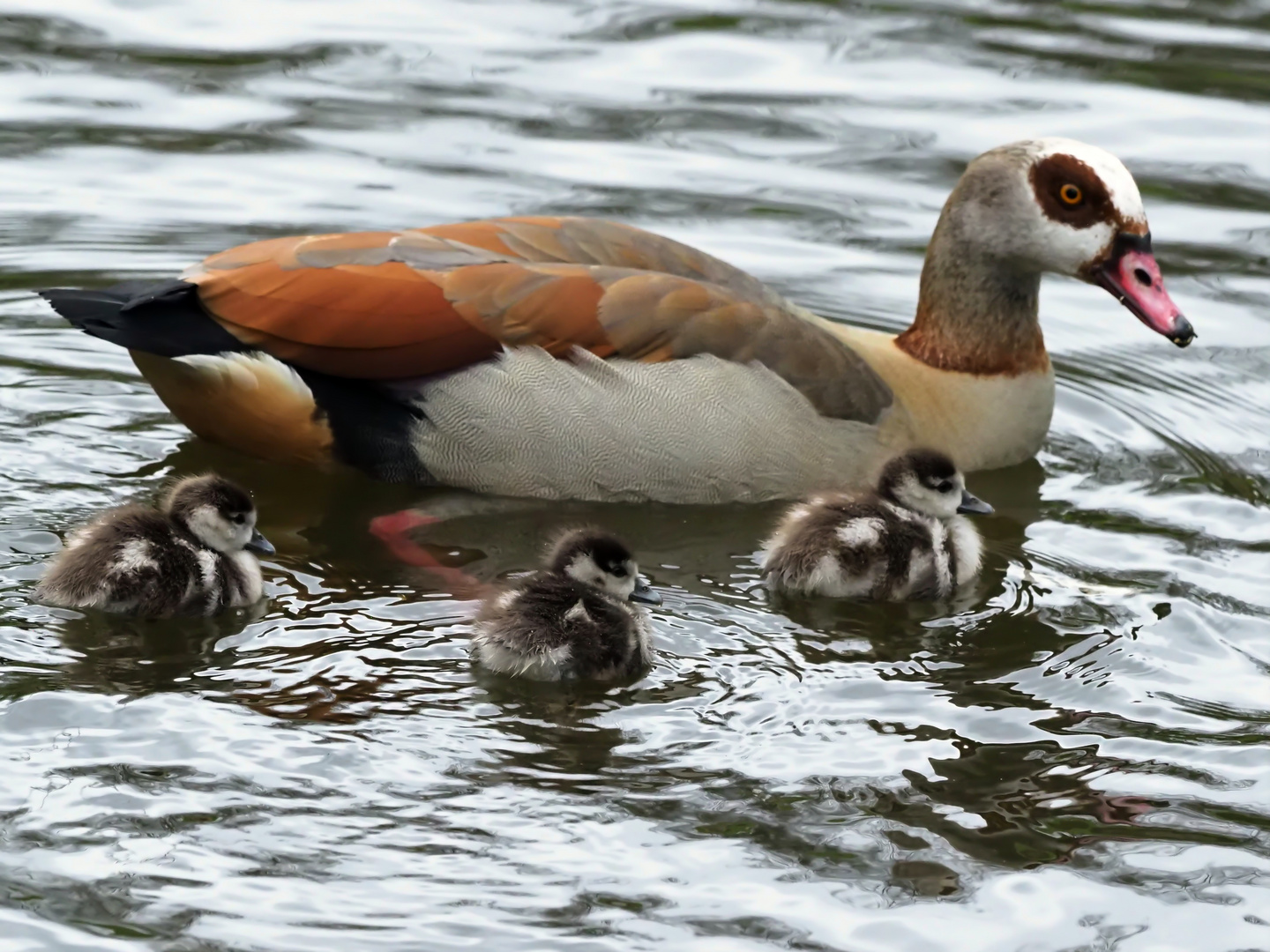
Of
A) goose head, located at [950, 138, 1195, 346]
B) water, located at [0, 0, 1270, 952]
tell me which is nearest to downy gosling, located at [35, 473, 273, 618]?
water, located at [0, 0, 1270, 952]

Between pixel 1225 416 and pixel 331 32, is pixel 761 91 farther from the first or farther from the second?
pixel 1225 416

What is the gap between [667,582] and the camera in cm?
771

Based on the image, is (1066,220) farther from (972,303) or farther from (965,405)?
(965,405)

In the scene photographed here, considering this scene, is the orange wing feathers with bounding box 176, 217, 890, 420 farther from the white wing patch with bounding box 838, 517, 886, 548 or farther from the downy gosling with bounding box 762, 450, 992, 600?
the white wing patch with bounding box 838, 517, 886, 548

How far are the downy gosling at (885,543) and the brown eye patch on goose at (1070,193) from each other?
139 centimetres

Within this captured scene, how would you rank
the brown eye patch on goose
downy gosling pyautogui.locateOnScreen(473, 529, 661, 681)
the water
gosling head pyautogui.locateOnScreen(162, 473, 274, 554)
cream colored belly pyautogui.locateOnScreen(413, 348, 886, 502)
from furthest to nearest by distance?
the brown eye patch on goose, cream colored belly pyautogui.locateOnScreen(413, 348, 886, 502), gosling head pyautogui.locateOnScreen(162, 473, 274, 554), downy gosling pyautogui.locateOnScreen(473, 529, 661, 681), the water

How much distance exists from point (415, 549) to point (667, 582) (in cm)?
98

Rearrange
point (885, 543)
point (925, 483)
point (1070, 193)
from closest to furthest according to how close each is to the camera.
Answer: point (885, 543) → point (925, 483) → point (1070, 193)

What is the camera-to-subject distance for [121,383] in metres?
9.19

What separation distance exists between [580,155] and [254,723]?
6004 mm

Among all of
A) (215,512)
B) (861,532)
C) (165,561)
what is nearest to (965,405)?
(861,532)

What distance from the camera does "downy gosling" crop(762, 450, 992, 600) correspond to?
24.5 ft

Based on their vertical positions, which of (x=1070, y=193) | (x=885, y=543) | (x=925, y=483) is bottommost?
(x=885, y=543)

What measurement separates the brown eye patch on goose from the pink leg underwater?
2.79 meters
